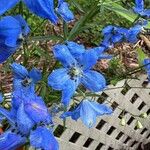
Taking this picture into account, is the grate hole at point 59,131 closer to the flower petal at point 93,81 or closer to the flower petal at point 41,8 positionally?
the flower petal at point 93,81

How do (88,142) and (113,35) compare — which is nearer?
(113,35)

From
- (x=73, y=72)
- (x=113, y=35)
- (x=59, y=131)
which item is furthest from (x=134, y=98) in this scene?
(x=73, y=72)

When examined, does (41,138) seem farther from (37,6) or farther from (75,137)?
(75,137)

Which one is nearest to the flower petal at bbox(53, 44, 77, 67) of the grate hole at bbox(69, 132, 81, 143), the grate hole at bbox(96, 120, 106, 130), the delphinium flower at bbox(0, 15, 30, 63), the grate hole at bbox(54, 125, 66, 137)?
the delphinium flower at bbox(0, 15, 30, 63)

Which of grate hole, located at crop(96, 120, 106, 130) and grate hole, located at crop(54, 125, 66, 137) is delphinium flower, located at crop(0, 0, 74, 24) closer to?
grate hole, located at crop(54, 125, 66, 137)

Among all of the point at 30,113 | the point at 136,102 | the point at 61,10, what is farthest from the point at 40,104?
the point at 136,102

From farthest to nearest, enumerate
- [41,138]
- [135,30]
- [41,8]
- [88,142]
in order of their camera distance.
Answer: [88,142]
[135,30]
[41,138]
[41,8]

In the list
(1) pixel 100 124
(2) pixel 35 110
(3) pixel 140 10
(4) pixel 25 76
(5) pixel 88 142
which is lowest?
(5) pixel 88 142

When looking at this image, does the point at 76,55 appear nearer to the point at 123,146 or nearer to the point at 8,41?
the point at 8,41
